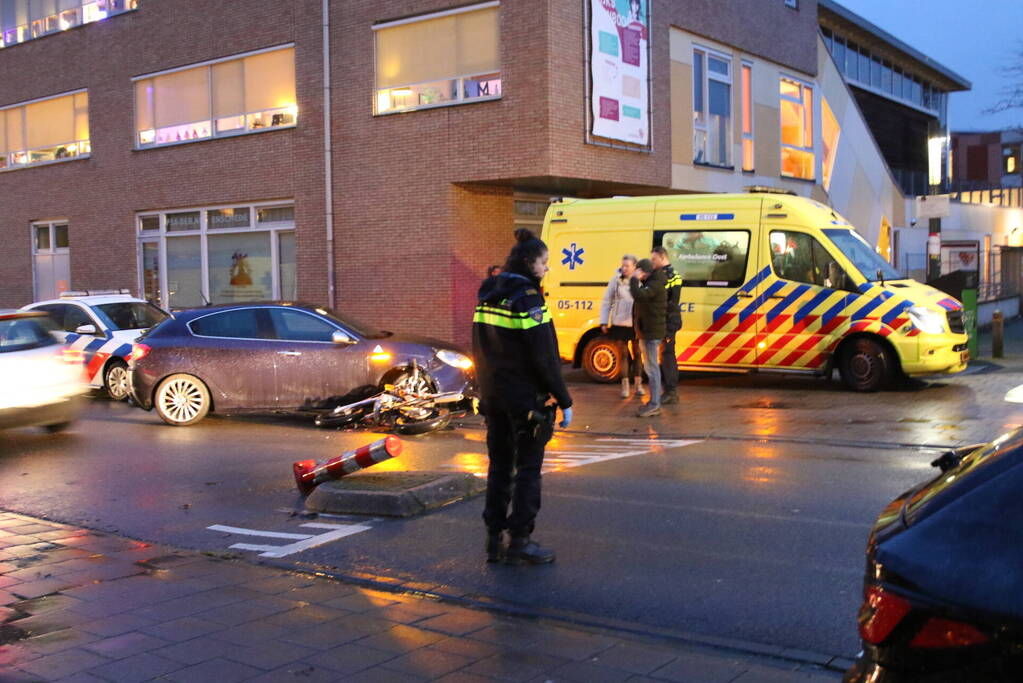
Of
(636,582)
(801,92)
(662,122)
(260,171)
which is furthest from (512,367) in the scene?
(801,92)

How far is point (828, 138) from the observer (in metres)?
27.3

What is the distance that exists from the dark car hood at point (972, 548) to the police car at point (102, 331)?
1474 centimetres

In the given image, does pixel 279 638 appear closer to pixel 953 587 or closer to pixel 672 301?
pixel 953 587

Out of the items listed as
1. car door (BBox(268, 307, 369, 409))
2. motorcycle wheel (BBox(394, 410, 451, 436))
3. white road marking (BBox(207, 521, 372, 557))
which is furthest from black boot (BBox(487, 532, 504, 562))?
car door (BBox(268, 307, 369, 409))

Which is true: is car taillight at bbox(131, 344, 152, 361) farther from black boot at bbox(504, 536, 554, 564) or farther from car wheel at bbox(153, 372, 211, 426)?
black boot at bbox(504, 536, 554, 564)

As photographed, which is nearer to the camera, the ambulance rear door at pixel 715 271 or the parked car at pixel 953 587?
the parked car at pixel 953 587

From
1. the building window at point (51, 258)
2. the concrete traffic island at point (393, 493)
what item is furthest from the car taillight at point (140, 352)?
the building window at point (51, 258)

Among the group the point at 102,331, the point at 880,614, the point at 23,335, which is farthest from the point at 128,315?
the point at 880,614

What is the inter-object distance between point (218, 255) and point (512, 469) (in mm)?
18241

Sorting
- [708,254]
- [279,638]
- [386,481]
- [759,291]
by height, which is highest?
[708,254]

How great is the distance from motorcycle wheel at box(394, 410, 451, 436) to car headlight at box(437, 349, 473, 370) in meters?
0.64

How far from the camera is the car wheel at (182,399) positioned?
509 inches

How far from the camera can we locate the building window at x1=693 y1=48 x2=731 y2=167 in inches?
861

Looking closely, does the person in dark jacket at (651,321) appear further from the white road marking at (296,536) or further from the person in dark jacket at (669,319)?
the white road marking at (296,536)
